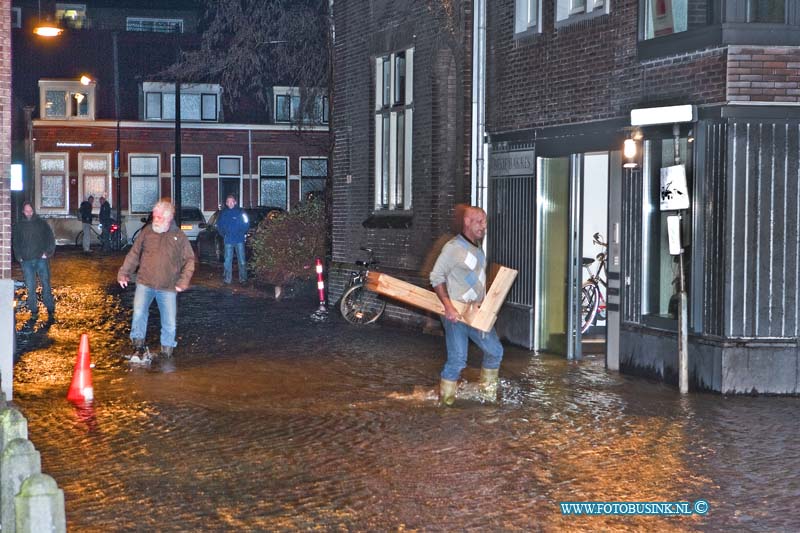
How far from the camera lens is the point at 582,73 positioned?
555 inches

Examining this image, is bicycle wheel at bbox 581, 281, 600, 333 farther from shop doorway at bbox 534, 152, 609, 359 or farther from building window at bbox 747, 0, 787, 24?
building window at bbox 747, 0, 787, 24

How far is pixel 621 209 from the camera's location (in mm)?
13297

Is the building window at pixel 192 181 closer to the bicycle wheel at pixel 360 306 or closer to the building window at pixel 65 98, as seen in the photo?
the building window at pixel 65 98

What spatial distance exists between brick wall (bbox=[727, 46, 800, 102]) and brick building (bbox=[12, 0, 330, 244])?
1432 inches

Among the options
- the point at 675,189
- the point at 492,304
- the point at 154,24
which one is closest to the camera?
the point at 492,304

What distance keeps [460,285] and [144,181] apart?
133 ft

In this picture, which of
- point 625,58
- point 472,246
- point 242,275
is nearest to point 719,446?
point 472,246

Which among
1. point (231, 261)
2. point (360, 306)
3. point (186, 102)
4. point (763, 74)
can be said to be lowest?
point (360, 306)

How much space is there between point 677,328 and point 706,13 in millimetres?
3134

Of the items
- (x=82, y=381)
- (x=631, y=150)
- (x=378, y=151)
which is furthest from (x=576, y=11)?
(x=82, y=381)

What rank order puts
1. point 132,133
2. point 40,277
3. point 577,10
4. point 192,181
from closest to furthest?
point 577,10
point 40,277
point 132,133
point 192,181

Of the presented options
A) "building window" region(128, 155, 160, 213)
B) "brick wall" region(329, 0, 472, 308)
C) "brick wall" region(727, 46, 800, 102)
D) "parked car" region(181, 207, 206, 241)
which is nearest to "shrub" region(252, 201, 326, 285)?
"brick wall" region(329, 0, 472, 308)

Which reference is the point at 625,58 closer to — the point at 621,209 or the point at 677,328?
the point at 621,209

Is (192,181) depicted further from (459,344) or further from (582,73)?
(459,344)
